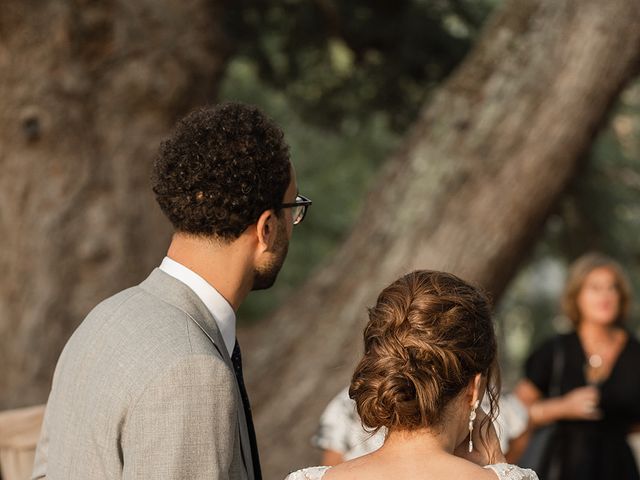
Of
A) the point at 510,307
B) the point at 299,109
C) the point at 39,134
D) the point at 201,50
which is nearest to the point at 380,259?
the point at 201,50

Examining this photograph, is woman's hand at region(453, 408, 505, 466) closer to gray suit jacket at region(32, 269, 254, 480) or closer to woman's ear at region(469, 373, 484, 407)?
woman's ear at region(469, 373, 484, 407)

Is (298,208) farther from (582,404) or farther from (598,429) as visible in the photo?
(598,429)

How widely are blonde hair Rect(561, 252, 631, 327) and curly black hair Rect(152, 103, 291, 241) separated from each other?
10.5ft

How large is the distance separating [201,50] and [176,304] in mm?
3682

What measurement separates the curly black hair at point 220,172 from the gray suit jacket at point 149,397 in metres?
0.13

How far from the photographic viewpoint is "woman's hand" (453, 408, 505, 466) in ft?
6.74

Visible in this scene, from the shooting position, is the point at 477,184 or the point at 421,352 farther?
the point at 477,184

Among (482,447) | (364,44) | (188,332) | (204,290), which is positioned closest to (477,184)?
(364,44)

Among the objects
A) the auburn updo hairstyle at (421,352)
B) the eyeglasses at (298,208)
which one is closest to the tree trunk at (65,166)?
the eyeglasses at (298,208)

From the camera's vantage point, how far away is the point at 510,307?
10539mm

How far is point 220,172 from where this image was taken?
6.09 feet

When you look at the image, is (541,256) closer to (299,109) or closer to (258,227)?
(299,109)

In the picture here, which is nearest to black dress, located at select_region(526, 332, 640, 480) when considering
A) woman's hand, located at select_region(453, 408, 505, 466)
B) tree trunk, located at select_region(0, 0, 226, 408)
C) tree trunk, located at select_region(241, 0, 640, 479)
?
tree trunk, located at select_region(241, 0, 640, 479)

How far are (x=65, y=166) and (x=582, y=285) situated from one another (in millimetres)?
2518
